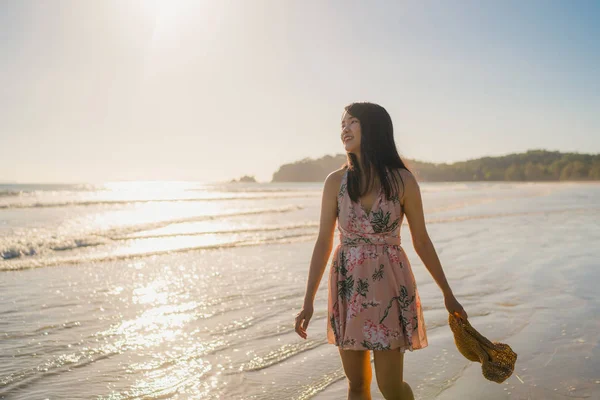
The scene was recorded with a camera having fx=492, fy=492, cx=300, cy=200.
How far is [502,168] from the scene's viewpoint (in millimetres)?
116500

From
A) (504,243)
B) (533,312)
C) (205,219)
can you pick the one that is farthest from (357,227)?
(205,219)

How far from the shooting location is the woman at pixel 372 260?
2.76 metres

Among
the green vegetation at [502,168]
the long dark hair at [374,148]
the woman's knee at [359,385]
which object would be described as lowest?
the woman's knee at [359,385]

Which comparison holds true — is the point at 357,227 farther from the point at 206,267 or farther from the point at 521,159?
the point at 521,159

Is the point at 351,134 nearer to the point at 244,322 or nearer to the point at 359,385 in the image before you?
the point at 359,385

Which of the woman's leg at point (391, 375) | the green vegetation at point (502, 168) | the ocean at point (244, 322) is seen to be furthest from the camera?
the green vegetation at point (502, 168)

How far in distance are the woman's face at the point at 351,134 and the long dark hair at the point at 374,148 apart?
0.03m

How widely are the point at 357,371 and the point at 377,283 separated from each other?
543 mm

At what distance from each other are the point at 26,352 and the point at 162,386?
6.20 ft

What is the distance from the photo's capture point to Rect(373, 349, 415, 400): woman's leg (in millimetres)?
2748

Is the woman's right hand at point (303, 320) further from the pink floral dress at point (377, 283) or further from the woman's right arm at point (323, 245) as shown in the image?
the pink floral dress at point (377, 283)

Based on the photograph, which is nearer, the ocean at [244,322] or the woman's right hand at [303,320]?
the woman's right hand at [303,320]

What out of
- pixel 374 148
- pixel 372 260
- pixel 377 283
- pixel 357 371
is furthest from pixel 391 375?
pixel 374 148

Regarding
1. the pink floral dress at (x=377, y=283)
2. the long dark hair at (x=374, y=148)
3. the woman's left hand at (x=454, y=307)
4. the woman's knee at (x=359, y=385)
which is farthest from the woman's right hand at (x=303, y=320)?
the woman's left hand at (x=454, y=307)
